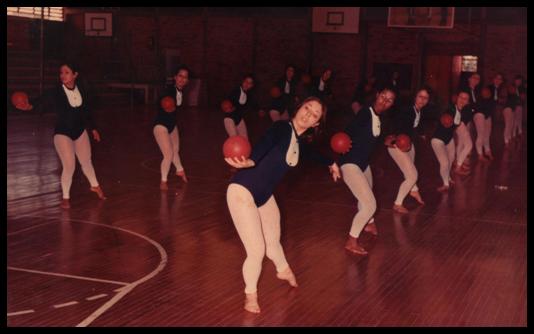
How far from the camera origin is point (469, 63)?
25969 millimetres

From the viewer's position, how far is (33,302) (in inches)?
215

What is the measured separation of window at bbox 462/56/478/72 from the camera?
2584 cm

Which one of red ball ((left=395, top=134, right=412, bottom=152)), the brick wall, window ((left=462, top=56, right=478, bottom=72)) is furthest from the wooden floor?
window ((left=462, top=56, right=478, bottom=72))

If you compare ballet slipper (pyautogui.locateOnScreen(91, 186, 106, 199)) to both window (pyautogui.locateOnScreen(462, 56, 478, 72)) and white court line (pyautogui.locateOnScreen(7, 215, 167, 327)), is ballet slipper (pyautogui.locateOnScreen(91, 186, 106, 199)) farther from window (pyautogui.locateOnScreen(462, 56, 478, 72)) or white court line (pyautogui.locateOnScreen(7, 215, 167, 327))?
window (pyautogui.locateOnScreen(462, 56, 478, 72))

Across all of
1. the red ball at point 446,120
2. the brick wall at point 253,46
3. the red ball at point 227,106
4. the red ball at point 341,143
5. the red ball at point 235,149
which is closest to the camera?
the red ball at point 235,149

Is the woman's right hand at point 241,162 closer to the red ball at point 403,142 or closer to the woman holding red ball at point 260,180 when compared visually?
the woman holding red ball at point 260,180

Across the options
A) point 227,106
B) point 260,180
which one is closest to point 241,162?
point 260,180

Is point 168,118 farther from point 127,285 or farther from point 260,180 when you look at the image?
point 260,180

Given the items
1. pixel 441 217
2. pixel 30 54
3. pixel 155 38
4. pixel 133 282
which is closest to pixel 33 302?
pixel 133 282

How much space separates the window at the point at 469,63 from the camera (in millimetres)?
25844

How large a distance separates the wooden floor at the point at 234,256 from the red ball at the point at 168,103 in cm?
118

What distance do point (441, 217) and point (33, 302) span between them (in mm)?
5585

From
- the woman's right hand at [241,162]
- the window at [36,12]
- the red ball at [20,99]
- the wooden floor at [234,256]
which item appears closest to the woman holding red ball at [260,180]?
the woman's right hand at [241,162]

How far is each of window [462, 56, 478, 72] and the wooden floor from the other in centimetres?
1394
